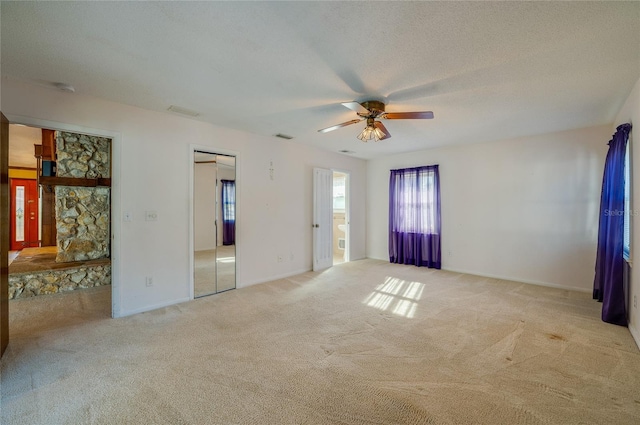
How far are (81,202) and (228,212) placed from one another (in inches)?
103

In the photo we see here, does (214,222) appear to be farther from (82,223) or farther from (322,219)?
(82,223)

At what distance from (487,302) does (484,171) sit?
2531mm

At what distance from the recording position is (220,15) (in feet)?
5.64

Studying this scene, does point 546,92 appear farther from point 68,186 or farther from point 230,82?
point 68,186

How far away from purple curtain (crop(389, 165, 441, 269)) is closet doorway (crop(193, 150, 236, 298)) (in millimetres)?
3517

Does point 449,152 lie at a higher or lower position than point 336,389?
higher

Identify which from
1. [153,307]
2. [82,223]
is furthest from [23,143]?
[153,307]

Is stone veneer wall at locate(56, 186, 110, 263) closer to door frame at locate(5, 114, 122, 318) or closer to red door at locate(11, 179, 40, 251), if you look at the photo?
door frame at locate(5, 114, 122, 318)

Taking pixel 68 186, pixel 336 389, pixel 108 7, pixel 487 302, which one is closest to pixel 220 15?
pixel 108 7

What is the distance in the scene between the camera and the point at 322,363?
2.22m

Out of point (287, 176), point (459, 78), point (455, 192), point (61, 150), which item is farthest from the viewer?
point (455, 192)

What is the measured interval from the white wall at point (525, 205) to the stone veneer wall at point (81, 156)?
590 cm

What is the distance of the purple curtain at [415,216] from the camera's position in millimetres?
5527

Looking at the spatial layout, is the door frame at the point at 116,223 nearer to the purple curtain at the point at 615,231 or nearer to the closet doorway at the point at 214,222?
the closet doorway at the point at 214,222
